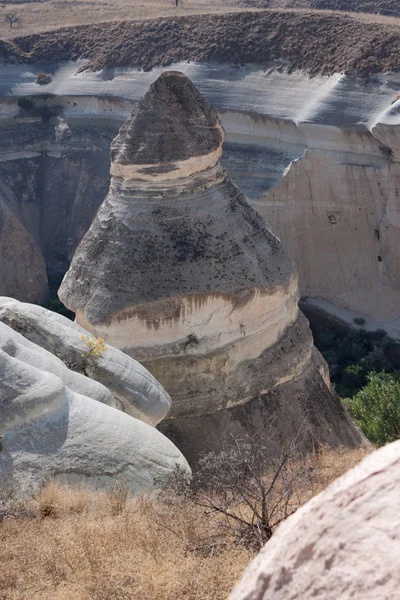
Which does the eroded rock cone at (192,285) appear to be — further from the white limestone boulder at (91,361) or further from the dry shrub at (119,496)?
the dry shrub at (119,496)

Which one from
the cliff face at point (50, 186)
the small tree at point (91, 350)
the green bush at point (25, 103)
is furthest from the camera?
the green bush at point (25, 103)

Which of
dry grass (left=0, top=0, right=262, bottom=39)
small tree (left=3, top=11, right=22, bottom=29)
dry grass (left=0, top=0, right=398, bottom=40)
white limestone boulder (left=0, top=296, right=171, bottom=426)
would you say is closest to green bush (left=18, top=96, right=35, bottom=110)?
dry grass (left=0, top=0, right=398, bottom=40)

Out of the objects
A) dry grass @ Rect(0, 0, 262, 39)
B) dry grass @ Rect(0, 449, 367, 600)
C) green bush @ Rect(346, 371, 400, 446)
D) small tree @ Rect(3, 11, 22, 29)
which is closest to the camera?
dry grass @ Rect(0, 449, 367, 600)

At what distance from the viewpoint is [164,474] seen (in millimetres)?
6156

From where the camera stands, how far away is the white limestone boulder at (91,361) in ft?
24.4

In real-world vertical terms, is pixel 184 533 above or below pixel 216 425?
above

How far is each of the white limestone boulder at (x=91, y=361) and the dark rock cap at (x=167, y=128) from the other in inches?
138

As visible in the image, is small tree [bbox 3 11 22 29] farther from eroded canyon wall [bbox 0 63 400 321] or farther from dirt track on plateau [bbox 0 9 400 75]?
eroded canyon wall [bbox 0 63 400 321]

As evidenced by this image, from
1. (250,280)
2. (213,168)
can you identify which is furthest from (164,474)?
(213,168)

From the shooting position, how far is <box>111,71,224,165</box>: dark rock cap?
10641 mm

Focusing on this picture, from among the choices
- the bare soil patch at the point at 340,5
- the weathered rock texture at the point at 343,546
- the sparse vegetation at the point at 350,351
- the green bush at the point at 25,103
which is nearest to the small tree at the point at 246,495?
the weathered rock texture at the point at 343,546

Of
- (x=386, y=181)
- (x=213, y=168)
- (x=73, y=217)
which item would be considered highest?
(x=213, y=168)

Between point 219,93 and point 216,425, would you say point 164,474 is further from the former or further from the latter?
point 219,93

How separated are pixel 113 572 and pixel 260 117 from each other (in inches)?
814
